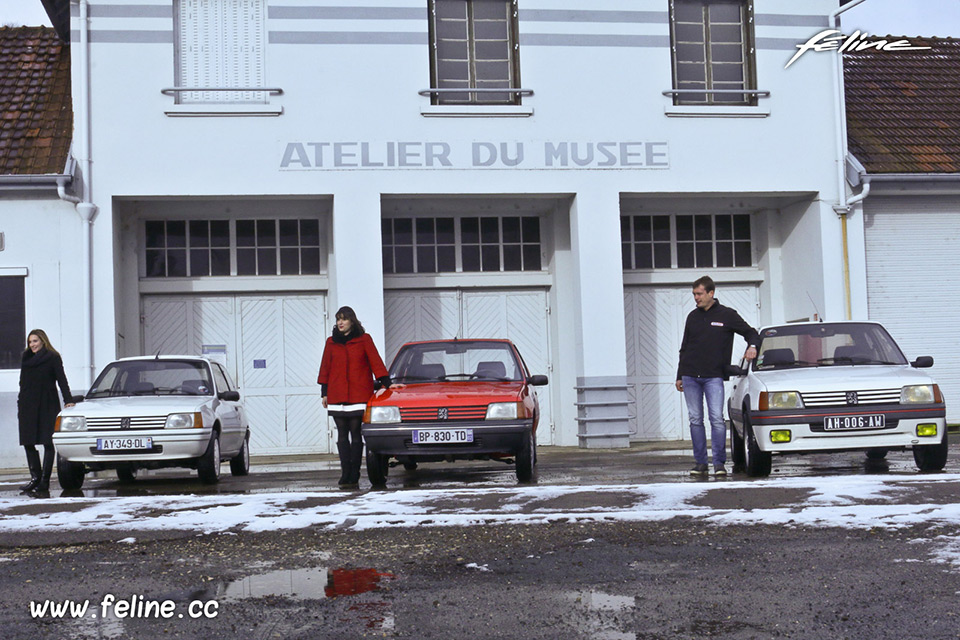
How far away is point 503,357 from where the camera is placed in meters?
12.4

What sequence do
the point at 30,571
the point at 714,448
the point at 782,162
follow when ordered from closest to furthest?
the point at 30,571, the point at 714,448, the point at 782,162

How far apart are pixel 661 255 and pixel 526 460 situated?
335 inches

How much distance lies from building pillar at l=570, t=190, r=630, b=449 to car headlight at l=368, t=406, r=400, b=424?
661cm

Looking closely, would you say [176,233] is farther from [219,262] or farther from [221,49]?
[221,49]

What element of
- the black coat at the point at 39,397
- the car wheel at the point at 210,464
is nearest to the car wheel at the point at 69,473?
the black coat at the point at 39,397

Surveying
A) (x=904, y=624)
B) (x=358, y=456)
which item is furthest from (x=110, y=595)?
(x=358, y=456)

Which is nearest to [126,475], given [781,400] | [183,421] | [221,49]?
[183,421]

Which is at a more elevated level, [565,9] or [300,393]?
[565,9]

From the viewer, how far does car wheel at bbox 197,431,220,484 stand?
40.5 feet

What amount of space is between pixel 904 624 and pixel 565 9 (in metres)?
13.8

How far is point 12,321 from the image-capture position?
16.3 m

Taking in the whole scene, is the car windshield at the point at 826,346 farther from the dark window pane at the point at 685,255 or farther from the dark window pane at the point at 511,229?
the dark window pane at the point at 511,229

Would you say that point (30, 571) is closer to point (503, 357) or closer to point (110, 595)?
point (110, 595)

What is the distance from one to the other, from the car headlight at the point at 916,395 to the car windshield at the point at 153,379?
7.05m
